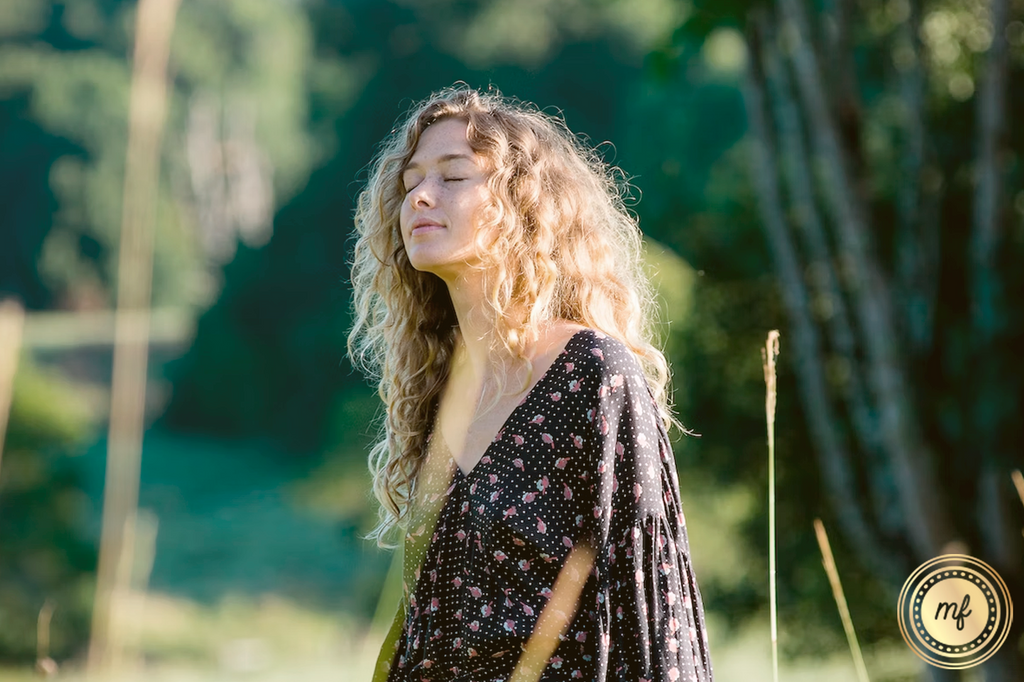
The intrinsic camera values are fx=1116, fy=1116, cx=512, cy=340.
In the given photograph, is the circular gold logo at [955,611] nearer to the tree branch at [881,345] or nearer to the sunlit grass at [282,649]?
the tree branch at [881,345]

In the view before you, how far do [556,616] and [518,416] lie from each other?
26 centimetres

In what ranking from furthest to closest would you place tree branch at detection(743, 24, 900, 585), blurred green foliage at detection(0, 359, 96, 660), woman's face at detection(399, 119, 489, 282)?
blurred green foliage at detection(0, 359, 96, 660), tree branch at detection(743, 24, 900, 585), woman's face at detection(399, 119, 489, 282)

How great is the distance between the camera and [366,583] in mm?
15344

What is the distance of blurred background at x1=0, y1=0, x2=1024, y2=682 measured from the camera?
532 cm

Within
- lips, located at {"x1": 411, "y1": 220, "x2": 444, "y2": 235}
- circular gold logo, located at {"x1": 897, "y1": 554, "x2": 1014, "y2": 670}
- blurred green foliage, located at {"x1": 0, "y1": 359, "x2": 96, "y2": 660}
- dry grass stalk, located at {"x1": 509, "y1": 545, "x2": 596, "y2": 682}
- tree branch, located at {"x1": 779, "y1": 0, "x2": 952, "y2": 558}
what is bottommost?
dry grass stalk, located at {"x1": 509, "y1": 545, "x2": 596, "y2": 682}

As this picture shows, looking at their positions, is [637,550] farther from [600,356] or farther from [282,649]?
[282,649]

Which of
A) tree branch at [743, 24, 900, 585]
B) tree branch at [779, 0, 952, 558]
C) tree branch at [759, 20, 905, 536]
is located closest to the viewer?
tree branch at [779, 0, 952, 558]

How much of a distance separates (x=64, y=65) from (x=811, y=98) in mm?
18448

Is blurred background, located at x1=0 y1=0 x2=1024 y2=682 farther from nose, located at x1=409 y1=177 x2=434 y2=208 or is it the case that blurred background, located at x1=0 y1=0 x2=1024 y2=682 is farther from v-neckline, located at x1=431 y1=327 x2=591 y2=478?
nose, located at x1=409 y1=177 x2=434 y2=208

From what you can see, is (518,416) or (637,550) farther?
(518,416)

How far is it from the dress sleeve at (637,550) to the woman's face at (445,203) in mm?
307

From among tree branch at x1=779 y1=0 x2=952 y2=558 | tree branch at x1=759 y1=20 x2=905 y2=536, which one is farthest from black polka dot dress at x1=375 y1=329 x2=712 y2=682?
tree branch at x1=759 y1=20 x2=905 y2=536

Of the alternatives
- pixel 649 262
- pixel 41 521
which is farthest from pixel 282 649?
pixel 649 262

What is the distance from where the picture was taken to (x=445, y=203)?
160 cm
